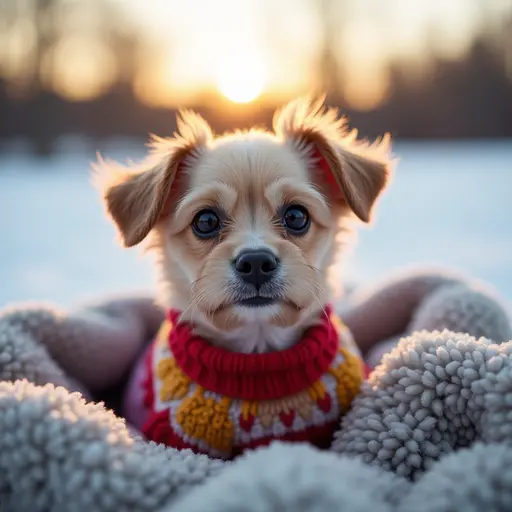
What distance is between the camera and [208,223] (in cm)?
174

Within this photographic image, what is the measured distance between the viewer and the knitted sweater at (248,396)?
5.29 ft

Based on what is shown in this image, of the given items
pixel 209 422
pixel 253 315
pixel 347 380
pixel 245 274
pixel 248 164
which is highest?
pixel 248 164

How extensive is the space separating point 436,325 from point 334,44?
1098cm

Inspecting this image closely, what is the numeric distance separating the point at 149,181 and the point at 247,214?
35 centimetres

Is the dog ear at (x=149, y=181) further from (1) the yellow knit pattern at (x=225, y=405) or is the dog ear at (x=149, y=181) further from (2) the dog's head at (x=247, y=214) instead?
(1) the yellow knit pattern at (x=225, y=405)

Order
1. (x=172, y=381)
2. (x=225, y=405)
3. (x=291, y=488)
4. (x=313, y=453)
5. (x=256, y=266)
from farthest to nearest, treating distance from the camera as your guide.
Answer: (x=172, y=381)
(x=225, y=405)
(x=256, y=266)
(x=313, y=453)
(x=291, y=488)

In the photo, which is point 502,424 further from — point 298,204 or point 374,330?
point 374,330

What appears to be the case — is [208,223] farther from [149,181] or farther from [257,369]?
[257,369]

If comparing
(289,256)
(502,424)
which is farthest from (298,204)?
(502,424)

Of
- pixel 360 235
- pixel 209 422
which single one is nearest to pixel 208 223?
pixel 209 422

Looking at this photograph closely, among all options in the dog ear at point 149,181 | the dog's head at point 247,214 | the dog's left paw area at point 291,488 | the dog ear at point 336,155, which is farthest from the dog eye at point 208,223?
the dog's left paw area at point 291,488

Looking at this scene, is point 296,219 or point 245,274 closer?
point 245,274

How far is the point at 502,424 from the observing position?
1.17 metres

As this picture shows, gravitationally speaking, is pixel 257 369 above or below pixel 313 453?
below
